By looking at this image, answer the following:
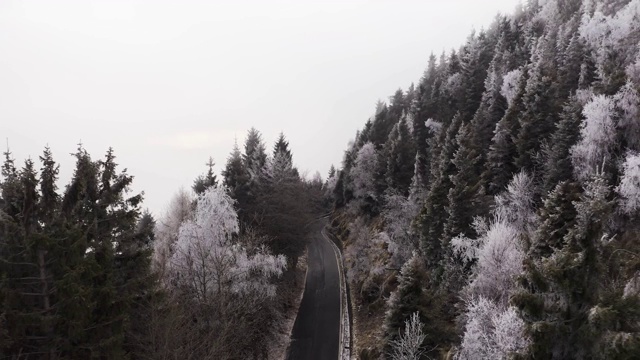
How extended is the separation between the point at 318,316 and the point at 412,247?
41.5 feet

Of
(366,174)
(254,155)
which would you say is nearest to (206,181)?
(254,155)

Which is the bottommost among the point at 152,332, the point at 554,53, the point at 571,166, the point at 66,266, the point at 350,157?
the point at 152,332

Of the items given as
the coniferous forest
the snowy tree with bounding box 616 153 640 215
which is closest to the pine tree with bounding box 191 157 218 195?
the coniferous forest

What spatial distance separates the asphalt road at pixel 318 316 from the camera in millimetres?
33281

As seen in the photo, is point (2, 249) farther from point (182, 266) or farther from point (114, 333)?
point (182, 266)

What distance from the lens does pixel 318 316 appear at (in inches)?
1551

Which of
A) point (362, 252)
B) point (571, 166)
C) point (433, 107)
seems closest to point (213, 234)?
point (362, 252)

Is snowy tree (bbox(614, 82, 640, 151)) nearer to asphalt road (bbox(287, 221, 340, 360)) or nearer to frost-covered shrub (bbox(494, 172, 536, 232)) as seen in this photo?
frost-covered shrub (bbox(494, 172, 536, 232))

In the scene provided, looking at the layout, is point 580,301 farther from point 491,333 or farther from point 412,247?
point 412,247

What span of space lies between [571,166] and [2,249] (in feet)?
129

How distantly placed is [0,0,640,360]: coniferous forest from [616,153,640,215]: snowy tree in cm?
12

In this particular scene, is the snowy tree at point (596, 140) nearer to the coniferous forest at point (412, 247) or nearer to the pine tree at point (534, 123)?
the coniferous forest at point (412, 247)

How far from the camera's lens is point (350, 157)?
84.8 m

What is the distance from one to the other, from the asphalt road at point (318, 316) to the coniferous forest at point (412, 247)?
1.71 metres
